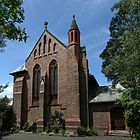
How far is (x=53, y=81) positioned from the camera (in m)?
31.7

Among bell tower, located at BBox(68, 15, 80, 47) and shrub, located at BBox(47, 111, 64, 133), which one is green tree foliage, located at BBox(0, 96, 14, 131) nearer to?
shrub, located at BBox(47, 111, 64, 133)

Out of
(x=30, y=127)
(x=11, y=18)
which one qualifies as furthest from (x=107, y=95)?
(x=11, y=18)

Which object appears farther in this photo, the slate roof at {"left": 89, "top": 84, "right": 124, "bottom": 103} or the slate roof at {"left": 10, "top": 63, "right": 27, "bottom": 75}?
the slate roof at {"left": 10, "top": 63, "right": 27, "bottom": 75}

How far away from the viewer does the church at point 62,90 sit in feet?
88.8

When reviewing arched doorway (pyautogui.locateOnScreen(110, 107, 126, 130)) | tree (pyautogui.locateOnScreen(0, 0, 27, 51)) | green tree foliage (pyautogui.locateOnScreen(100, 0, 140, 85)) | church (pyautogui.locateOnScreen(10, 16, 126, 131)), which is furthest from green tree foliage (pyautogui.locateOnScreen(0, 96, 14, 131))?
tree (pyautogui.locateOnScreen(0, 0, 27, 51))

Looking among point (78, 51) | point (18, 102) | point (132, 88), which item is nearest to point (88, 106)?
point (78, 51)

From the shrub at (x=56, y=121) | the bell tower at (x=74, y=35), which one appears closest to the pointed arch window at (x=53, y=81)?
the shrub at (x=56, y=121)

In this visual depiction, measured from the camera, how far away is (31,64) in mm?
34906

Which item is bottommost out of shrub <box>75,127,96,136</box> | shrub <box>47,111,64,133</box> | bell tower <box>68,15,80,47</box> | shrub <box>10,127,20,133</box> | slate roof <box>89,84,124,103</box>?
shrub <box>10,127,20,133</box>

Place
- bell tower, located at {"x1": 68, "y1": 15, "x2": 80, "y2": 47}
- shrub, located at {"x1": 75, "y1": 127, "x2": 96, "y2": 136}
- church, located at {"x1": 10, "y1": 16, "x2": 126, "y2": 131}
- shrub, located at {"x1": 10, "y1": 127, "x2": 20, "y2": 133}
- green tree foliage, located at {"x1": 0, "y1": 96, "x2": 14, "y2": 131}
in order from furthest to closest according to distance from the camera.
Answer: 1. green tree foliage, located at {"x1": 0, "y1": 96, "x2": 14, "y2": 131}
2. bell tower, located at {"x1": 68, "y1": 15, "x2": 80, "y2": 47}
3. shrub, located at {"x1": 10, "y1": 127, "x2": 20, "y2": 133}
4. church, located at {"x1": 10, "y1": 16, "x2": 126, "y2": 131}
5. shrub, located at {"x1": 75, "y1": 127, "x2": 96, "y2": 136}

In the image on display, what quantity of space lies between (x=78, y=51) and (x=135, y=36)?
42.5ft

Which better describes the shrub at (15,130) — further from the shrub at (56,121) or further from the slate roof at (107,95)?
the slate roof at (107,95)

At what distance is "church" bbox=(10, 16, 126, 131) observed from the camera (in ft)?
88.8

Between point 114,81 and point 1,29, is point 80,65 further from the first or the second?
point 1,29
